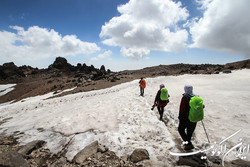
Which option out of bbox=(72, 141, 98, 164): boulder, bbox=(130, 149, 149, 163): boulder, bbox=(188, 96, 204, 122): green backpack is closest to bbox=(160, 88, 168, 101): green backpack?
bbox=(188, 96, 204, 122): green backpack

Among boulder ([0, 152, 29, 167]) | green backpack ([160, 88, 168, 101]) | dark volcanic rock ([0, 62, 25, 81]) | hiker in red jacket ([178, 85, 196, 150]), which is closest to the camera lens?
boulder ([0, 152, 29, 167])

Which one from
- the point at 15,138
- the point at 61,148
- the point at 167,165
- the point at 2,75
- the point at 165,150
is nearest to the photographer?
the point at 167,165

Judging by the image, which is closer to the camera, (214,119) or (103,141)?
(103,141)

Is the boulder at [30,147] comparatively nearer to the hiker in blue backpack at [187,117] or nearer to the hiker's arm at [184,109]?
the hiker in blue backpack at [187,117]

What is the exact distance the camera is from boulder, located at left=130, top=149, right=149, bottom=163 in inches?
158

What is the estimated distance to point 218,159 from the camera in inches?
157

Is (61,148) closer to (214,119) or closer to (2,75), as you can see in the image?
(214,119)

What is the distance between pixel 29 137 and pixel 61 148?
2.33m

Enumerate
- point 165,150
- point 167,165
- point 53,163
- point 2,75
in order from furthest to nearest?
point 2,75 < point 165,150 < point 53,163 < point 167,165

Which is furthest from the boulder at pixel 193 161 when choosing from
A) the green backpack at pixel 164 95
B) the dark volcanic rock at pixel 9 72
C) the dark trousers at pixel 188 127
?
the dark volcanic rock at pixel 9 72

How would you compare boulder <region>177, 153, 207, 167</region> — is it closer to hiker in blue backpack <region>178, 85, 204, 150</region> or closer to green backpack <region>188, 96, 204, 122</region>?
hiker in blue backpack <region>178, 85, 204, 150</region>

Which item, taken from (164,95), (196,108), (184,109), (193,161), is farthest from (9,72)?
(193,161)

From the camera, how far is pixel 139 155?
4.13 metres

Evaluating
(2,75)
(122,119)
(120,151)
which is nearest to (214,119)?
(122,119)
